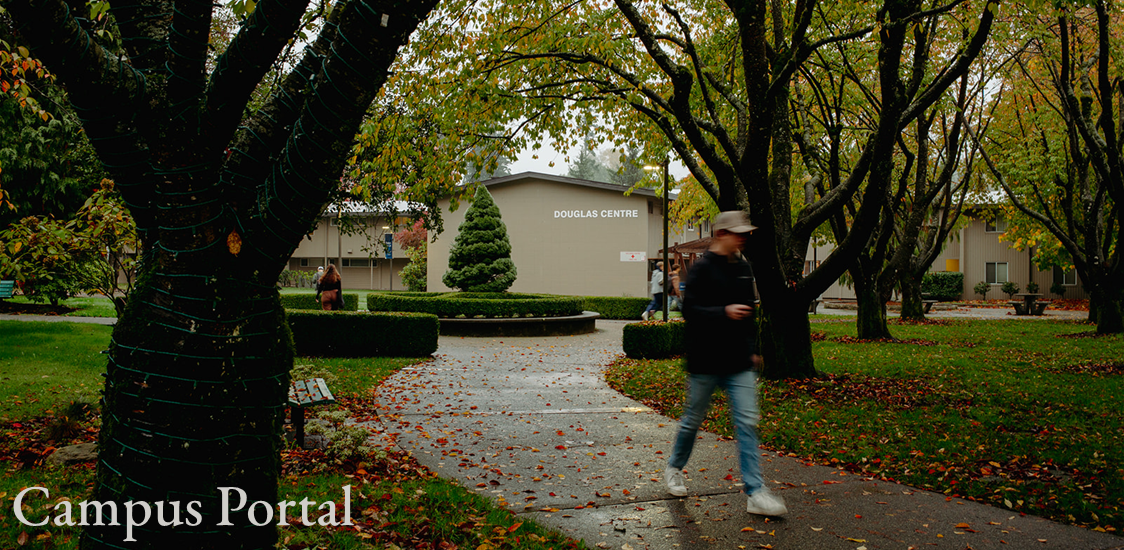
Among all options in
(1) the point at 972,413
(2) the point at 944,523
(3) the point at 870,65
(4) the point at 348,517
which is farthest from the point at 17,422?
(3) the point at 870,65

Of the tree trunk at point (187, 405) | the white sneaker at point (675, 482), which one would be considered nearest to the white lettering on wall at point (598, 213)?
the white sneaker at point (675, 482)

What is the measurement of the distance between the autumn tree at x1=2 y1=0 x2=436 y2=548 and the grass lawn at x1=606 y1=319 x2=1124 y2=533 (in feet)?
15.8

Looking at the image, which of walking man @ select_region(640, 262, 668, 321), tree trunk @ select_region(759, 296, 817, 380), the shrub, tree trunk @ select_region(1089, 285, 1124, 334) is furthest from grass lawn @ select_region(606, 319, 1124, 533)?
the shrub

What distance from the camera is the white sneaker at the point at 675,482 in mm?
4645

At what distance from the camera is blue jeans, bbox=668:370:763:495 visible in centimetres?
430

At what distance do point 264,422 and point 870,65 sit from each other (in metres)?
14.6

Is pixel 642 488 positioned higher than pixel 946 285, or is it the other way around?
pixel 946 285

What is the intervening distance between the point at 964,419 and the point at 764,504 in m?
4.21

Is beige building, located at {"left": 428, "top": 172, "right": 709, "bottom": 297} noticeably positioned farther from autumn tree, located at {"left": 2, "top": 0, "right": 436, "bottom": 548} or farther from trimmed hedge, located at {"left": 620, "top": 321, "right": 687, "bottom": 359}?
autumn tree, located at {"left": 2, "top": 0, "right": 436, "bottom": 548}

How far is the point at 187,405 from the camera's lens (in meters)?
2.38

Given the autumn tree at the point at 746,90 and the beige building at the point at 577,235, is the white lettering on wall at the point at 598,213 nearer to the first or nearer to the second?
the beige building at the point at 577,235

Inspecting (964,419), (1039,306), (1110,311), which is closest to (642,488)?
(964,419)

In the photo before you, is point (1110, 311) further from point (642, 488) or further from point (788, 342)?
point (642, 488)

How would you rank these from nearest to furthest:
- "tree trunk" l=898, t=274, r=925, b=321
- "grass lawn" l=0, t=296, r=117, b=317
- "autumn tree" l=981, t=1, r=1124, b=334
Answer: "autumn tree" l=981, t=1, r=1124, b=334
"grass lawn" l=0, t=296, r=117, b=317
"tree trunk" l=898, t=274, r=925, b=321
